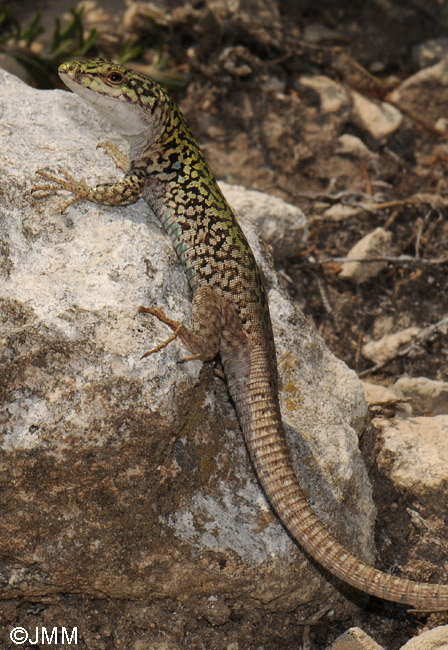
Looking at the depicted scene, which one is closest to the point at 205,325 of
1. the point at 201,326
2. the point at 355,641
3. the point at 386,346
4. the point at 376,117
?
the point at 201,326

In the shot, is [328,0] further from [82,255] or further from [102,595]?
[102,595]

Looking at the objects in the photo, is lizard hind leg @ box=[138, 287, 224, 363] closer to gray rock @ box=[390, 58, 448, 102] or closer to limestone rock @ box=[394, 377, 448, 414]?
limestone rock @ box=[394, 377, 448, 414]

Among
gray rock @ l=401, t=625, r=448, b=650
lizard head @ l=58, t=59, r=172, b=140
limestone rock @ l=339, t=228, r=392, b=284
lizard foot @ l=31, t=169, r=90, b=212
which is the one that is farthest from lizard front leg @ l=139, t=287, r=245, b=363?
limestone rock @ l=339, t=228, r=392, b=284

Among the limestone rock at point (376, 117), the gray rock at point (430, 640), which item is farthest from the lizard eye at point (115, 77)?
the limestone rock at point (376, 117)

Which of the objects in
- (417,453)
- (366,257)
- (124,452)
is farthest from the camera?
(366,257)

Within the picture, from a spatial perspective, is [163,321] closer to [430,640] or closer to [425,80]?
[430,640]

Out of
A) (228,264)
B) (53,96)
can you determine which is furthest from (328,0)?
(228,264)

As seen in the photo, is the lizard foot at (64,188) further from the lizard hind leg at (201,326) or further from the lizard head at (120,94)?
the lizard hind leg at (201,326)
